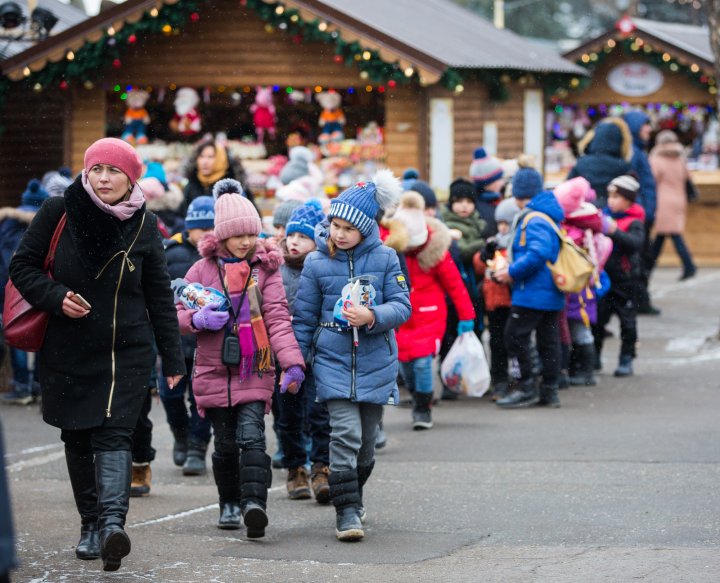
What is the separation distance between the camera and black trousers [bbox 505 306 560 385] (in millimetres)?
10828

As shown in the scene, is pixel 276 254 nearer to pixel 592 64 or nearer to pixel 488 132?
pixel 488 132

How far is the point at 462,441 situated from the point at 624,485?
184cm

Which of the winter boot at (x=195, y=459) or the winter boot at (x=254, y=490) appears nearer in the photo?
the winter boot at (x=254, y=490)

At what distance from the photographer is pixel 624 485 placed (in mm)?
8094

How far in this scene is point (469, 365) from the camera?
10.2 metres

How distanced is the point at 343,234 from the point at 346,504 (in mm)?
1337

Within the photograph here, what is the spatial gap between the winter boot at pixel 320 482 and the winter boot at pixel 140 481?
951mm

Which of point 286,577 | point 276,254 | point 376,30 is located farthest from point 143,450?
point 376,30

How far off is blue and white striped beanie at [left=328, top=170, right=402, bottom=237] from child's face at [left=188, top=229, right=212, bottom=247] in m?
1.57

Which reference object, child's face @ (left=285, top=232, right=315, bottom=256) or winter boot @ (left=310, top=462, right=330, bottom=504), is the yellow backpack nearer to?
child's face @ (left=285, top=232, right=315, bottom=256)

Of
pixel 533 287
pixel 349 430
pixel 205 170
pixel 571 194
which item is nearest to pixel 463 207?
pixel 571 194

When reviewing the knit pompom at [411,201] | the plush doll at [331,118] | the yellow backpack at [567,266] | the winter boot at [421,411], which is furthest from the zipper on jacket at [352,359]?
the plush doll at [331,118]

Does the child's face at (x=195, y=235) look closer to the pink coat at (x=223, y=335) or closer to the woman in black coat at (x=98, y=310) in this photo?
the pink coat at (x=223, y=335)

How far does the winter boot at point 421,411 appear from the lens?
33.4 ft
